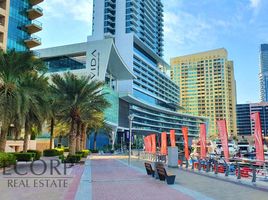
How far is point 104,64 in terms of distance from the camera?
7544cm

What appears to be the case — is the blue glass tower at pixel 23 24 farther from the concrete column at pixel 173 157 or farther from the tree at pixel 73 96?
the concrete column at pixel 173 157

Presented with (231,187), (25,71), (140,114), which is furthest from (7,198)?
(140,114)

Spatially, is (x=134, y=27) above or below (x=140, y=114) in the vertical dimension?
above

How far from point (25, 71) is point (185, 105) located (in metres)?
167

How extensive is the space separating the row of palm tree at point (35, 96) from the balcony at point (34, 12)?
31.3 m

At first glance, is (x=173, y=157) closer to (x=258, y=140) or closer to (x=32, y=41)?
(x=258, y=140)

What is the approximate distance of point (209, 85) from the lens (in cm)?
17638

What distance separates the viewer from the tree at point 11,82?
21969 millimetres

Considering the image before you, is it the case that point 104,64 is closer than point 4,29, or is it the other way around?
point 4,29

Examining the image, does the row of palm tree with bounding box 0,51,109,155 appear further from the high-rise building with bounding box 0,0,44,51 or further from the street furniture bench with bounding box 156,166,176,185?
the high-rise building with bounding box 0,0,44,51

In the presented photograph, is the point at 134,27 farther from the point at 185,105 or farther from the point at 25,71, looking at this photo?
the point at 25,71

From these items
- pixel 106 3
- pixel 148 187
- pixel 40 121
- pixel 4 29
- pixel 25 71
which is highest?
pixel 106 3

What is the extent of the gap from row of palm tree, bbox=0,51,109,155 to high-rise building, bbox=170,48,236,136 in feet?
467

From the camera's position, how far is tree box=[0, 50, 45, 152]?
21969 millimetres
